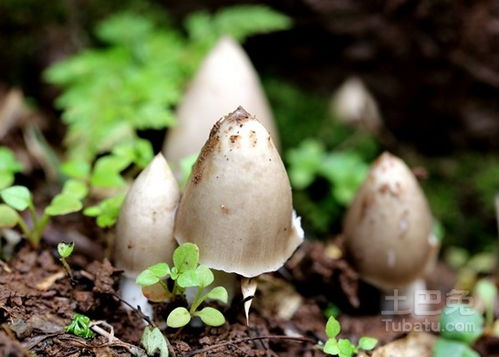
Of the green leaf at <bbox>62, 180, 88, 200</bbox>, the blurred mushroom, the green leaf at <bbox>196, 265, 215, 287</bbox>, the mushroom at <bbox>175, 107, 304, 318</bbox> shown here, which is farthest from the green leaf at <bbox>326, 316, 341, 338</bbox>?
the blurred mushroom

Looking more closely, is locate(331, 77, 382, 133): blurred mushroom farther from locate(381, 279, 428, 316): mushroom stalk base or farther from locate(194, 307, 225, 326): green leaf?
locate(194, 307, 225, 326): green leaf

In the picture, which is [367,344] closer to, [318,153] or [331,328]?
[331,328]

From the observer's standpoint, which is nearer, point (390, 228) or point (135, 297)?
point (135, 297)

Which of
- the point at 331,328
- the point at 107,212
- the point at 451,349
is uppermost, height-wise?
the point at 107,212

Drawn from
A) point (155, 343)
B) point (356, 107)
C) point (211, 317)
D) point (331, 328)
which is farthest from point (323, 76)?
point (155, 343)

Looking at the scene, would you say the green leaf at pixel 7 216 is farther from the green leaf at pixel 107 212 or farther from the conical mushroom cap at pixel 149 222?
the conical mushroom cap at pixel 149 222

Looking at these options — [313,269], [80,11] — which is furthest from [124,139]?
[80,11]

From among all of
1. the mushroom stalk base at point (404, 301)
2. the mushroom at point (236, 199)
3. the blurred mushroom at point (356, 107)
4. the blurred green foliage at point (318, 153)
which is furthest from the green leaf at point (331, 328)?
the blurred mushroom at point (356, 107)
